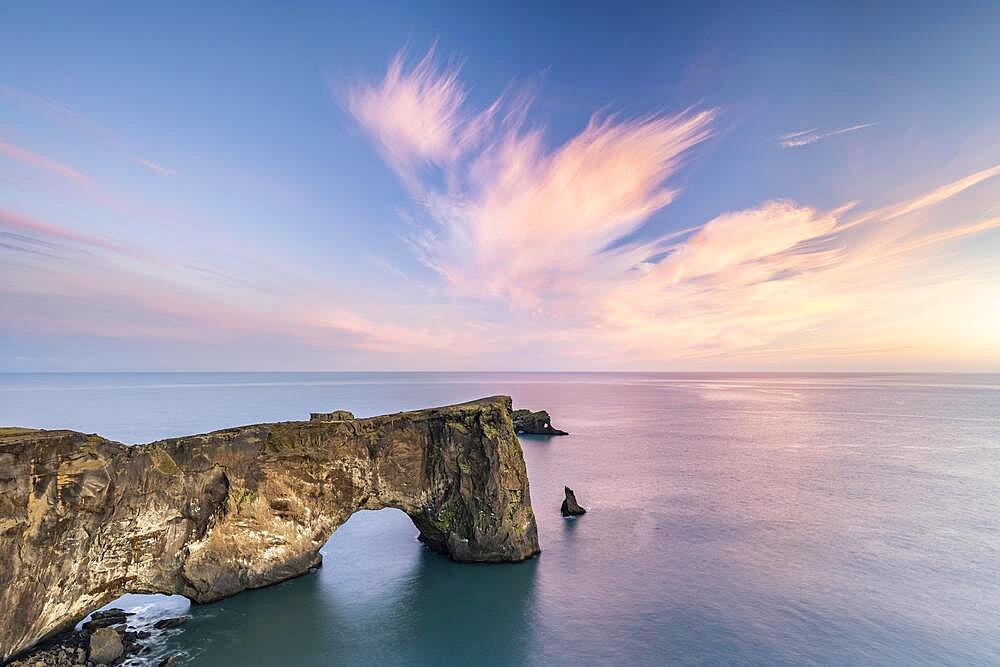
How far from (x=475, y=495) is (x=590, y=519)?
17013 mm

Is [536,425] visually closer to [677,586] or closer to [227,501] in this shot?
[677,586]

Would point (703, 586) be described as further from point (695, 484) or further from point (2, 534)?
point (2, 534)

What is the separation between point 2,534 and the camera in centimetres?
1822

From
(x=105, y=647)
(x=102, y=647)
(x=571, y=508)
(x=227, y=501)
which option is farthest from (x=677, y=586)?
(x=102, y=647)

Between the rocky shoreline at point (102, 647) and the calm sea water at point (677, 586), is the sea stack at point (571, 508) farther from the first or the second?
the rocky shoreline at point (102, 647)

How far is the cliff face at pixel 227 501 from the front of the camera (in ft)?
63.5

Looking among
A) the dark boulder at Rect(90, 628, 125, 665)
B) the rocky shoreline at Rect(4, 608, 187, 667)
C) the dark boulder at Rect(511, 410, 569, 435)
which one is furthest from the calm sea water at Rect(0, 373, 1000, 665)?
the dark boulder at Rect(511, 410, 569, 435)

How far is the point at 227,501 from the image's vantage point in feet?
87.5

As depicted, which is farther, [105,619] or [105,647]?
[105,619]

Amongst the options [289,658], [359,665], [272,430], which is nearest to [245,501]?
[272,430]

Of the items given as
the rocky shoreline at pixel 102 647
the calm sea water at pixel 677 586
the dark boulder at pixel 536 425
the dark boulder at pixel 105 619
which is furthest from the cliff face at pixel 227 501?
the dark boulder at pixel 536 425

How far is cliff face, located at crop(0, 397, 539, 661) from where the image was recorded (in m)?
19.4

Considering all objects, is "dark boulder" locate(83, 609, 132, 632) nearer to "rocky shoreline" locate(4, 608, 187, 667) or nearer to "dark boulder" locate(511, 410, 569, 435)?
"rocky shoreline" locate(4, 608, 187, 667)

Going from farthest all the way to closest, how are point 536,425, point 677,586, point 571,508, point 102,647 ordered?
point 536,425 → point 571,508 → point 677,586 → point 102,647
